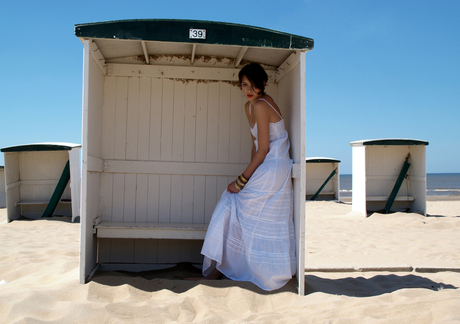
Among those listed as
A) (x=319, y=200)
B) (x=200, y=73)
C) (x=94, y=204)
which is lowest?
(x=319, y=200)

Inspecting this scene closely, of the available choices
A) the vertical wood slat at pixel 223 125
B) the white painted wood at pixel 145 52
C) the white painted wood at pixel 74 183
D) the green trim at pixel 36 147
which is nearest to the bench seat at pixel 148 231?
the vertical wood slat at pixel 223 125

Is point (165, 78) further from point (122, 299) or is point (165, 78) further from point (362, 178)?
point (362, 178)

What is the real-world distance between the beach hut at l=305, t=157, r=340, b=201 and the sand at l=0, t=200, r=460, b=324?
9233mm

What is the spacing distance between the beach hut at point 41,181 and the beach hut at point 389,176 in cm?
759

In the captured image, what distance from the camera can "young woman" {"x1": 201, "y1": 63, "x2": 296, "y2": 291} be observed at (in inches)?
125

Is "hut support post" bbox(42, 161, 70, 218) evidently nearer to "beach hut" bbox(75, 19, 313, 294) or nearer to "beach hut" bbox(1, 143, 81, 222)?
"beach hut" bbox(1, 143, 81, 222)

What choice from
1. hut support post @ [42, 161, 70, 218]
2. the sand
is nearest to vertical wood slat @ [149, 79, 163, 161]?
the sand

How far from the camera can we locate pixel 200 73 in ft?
14.1

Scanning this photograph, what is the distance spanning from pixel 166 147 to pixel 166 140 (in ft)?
0.28

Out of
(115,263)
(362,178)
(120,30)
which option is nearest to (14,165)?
(115,263)

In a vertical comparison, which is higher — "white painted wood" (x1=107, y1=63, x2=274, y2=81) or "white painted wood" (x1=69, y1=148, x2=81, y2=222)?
"white painted wood" (x1=107, y1=63, x2=274, y2=81)

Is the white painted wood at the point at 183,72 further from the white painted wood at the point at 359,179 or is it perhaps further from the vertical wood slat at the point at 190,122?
the white painted wood at the point at 359,179

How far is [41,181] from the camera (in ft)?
29.4

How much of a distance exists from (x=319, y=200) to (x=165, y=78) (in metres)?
11.5
